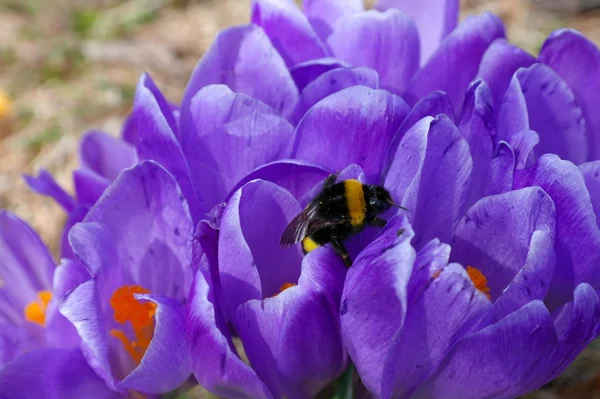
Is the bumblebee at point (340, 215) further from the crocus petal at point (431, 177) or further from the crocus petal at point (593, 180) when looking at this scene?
the crocus petal at point (593, 180)

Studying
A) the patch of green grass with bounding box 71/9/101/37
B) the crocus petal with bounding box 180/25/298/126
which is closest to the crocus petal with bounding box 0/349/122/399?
the crocus petal with bounding box 180/25/298/126

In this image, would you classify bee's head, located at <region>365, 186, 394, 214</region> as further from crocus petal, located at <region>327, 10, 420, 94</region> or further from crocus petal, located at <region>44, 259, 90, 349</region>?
crocus petal, located at <region>44, 259, 90, 349</region>

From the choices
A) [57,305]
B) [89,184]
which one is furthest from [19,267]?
[57,305]

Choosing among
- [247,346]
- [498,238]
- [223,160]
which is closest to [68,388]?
[247,346]

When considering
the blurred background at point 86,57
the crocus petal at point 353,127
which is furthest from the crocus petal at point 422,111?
the blurred background at point 86,57

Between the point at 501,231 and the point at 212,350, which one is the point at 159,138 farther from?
the point at 501,231
